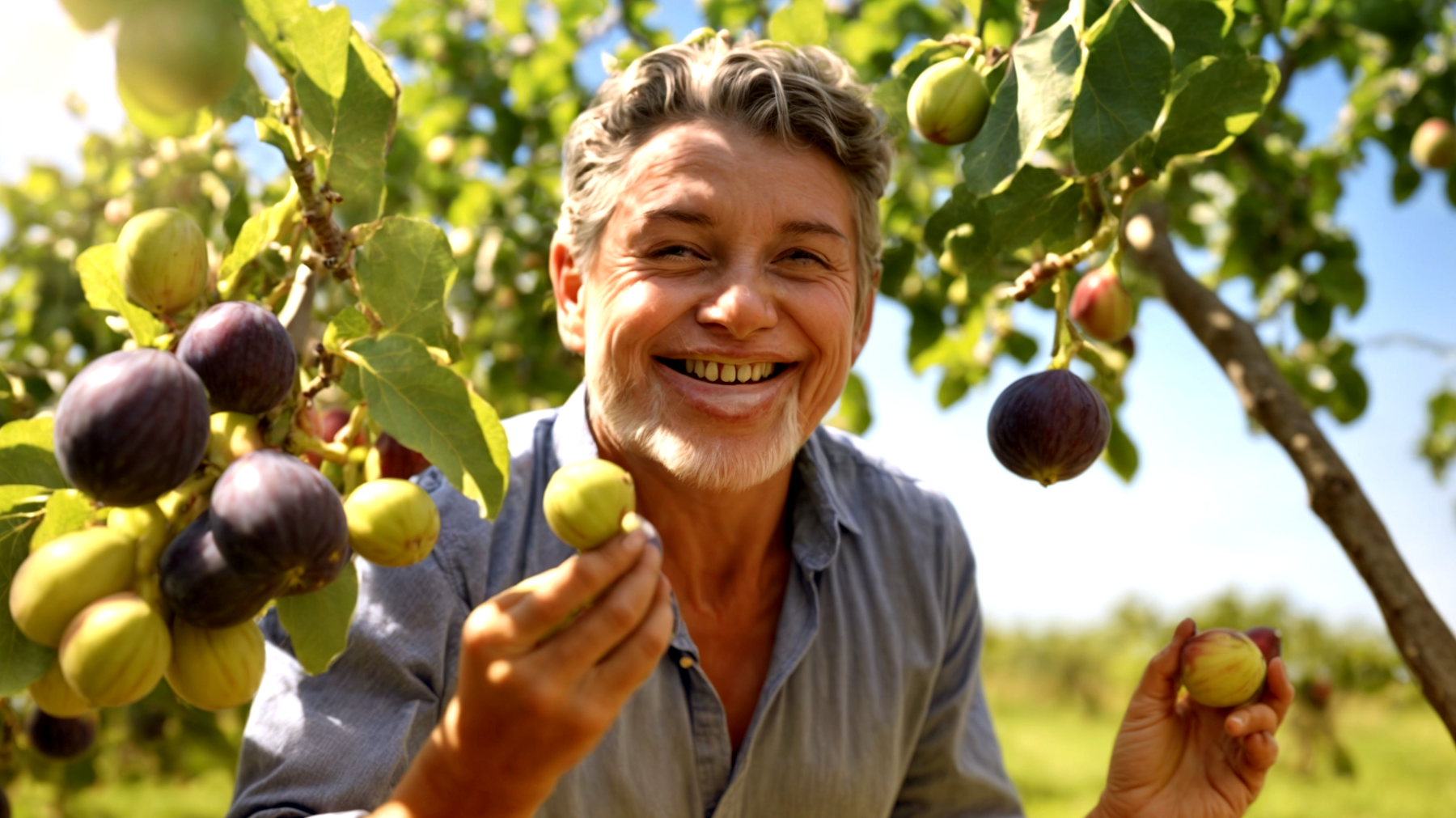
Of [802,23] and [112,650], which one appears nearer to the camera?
[112,650]

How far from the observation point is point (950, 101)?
4.92 ft

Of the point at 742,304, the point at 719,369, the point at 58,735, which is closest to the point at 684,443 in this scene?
the point at 719,369

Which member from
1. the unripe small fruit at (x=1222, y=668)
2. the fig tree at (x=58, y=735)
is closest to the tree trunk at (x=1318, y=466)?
the unripe small fruit at (x=1222, y=668)

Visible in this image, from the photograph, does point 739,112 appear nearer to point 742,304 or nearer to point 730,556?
point 742,304

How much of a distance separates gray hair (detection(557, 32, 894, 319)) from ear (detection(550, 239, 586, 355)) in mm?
64

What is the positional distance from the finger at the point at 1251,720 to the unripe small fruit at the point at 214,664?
4.88ft

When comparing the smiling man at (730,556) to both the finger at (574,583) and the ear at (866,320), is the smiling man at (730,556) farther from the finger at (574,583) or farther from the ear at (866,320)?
the finger at (574,583)

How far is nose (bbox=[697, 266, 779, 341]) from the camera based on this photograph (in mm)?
1822

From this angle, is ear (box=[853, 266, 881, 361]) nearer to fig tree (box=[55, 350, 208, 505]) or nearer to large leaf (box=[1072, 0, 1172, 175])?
large leaf (box=[1072, 0, 1172, 175])

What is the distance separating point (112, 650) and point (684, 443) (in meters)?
1.01

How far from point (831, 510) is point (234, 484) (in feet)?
4.64

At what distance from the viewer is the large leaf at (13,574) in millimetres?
1099

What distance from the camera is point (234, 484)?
1043 millimetres

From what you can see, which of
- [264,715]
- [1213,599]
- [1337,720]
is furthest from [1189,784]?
[1213,599]
